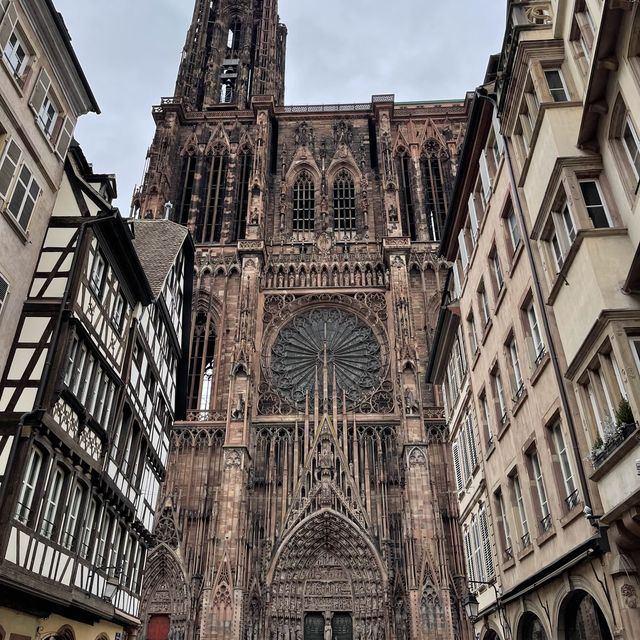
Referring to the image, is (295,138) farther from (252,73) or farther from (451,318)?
(451,318)

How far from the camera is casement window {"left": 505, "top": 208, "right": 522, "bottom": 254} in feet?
44.5

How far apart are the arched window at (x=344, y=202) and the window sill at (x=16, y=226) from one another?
2800cm

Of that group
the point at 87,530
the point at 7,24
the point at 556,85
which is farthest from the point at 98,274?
the point at 556,85

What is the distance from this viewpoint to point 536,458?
12367 millimetres

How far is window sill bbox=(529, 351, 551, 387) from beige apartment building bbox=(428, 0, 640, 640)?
0.04 metres

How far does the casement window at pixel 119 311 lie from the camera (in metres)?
15.2

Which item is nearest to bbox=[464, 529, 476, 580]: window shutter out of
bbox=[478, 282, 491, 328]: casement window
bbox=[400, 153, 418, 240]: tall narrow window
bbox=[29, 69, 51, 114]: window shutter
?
bbox=[478, 282, 491, 328]: casement window

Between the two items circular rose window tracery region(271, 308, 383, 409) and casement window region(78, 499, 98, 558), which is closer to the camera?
casement window region(78, 499, 98, 558)

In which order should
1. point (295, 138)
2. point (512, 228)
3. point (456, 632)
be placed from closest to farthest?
point (512, 228)
point (456, 632)
point (295, 138)

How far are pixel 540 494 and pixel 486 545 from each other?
4.64 meters

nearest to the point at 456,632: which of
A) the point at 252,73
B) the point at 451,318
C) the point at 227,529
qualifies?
the point at 227,529

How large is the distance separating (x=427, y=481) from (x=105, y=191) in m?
19.2

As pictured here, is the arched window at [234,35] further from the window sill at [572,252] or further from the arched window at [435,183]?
the window sill at [572,252]

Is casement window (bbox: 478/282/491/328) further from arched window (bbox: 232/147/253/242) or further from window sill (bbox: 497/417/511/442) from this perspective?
arched window (bbox: 232/147/253/242)
